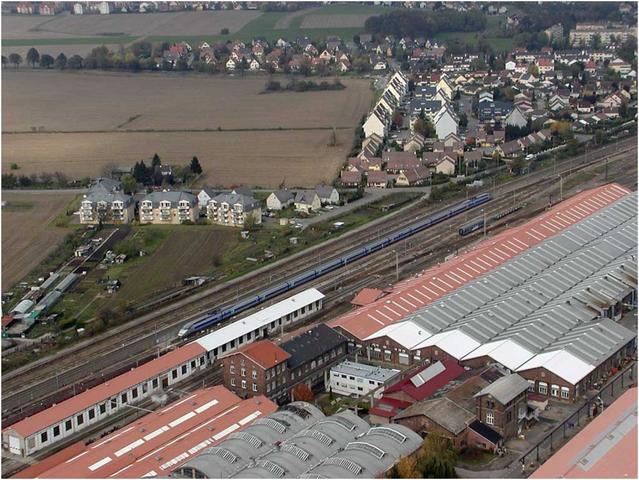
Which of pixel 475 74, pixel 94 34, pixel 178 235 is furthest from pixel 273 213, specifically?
pixel 94 34

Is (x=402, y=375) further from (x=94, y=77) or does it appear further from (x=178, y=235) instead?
(x=94, y=77)

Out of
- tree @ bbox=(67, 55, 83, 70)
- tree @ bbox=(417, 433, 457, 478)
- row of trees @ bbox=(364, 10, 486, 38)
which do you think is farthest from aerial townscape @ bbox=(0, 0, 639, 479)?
row of trees @ bbox=(364, 10, 486, 38)

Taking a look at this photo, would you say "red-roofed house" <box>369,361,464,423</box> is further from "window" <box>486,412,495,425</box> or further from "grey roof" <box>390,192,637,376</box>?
"window" <box>486,412,495,425</box>

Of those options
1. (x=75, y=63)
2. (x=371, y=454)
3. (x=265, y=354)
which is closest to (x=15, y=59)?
(x=75, y=63)

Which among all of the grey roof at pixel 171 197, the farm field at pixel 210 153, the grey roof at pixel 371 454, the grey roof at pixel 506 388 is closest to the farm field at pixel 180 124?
the farm field at pixel 210 153

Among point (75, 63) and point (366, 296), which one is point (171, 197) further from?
point (75, 63)

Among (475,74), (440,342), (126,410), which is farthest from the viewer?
(475,74)
